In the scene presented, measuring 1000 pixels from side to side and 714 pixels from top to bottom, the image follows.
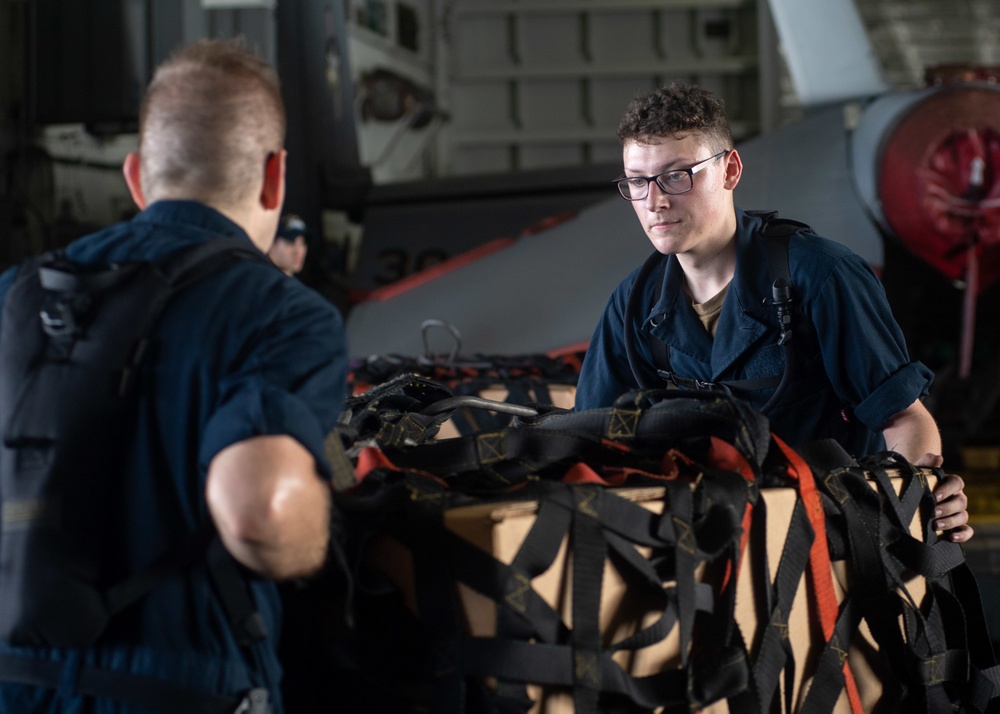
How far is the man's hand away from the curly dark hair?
705 mm

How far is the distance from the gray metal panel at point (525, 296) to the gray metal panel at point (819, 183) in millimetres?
556

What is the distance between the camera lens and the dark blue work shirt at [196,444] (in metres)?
1.01

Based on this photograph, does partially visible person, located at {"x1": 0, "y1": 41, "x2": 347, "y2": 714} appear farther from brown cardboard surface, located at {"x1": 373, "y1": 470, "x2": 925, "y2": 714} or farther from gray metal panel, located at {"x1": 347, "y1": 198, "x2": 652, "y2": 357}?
gray metal panel, located at {"x1": 347, "y1": 198, "x2": 652, "y2": 357}

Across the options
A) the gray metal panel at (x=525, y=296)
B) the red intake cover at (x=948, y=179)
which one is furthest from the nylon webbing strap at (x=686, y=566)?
the red intake cover at (x=948, y=179)

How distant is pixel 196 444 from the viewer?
1030 mm

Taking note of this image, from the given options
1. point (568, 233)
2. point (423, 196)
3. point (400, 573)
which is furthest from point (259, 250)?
point (423, 196)

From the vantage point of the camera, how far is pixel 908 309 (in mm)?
4215

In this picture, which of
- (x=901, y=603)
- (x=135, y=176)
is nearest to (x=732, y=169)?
(x=901, y=603)

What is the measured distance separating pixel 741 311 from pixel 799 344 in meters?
0.12

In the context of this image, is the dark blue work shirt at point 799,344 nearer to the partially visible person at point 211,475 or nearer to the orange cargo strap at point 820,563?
the orange cargo strap at point 820,563

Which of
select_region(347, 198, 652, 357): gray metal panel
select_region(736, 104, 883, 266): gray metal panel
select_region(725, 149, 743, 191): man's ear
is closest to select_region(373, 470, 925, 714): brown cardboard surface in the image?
select_region(725, 149, 743, 191): man's ear

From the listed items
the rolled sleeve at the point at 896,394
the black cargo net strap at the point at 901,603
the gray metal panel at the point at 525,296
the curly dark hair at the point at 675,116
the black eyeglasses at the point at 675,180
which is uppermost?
the curly dark hair at the point at 675,116

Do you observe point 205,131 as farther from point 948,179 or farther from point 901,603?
point 948,179

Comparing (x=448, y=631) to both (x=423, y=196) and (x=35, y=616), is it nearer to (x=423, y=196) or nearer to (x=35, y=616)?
(x=35, y=616)
